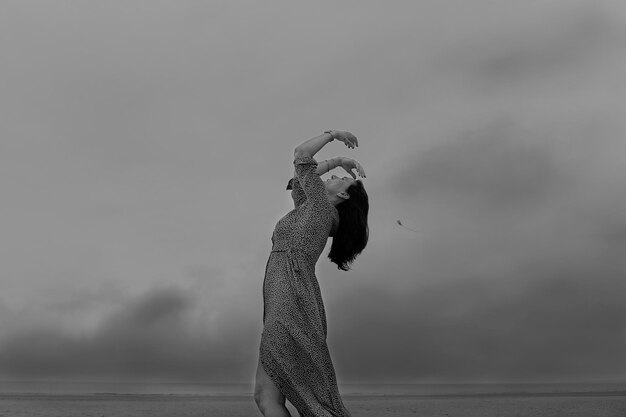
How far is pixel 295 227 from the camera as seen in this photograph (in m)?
5.19

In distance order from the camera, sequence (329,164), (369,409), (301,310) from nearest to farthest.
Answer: (301,310), (329,164), (369,409)

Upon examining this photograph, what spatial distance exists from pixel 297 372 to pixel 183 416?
25519 millimetres

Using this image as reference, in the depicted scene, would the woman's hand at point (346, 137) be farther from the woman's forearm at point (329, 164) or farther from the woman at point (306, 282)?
the woman's forearm at point (329, 164)

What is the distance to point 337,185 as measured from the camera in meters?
5.43


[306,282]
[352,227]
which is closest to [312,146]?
[352,227]

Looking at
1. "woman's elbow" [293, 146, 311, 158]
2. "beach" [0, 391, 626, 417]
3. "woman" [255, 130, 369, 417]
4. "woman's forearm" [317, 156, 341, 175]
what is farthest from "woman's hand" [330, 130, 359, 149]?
"beach" [0, 391, 626, 417]

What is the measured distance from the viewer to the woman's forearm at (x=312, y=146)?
518 cm

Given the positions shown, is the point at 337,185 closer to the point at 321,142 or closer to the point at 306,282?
the point at 321,142

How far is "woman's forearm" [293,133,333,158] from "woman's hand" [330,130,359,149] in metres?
0.04

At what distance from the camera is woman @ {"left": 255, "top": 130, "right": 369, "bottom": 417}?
16.1ft

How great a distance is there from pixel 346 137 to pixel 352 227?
0.62 meters

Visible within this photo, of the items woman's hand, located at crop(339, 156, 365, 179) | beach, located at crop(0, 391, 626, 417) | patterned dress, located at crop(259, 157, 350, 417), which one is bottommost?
beach, located at crop(0, 391, 626, 417)

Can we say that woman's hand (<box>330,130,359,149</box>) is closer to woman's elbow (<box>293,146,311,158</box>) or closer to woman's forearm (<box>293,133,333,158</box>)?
woman's forearm (<box>293,133,333,158</box>)

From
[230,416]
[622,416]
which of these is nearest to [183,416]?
[230,416]
